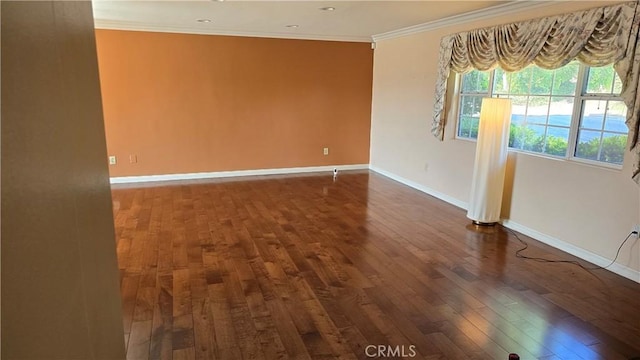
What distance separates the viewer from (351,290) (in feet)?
9.75

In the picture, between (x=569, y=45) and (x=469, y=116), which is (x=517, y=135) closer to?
(x=469, y=116)

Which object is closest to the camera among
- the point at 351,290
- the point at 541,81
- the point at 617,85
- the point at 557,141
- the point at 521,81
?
the point at 351,290

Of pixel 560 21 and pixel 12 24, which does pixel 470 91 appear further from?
pixel 12 24

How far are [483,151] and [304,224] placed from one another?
2048 millimetres

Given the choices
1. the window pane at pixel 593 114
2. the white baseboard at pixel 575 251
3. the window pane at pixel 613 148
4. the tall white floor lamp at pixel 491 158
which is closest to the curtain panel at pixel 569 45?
the window pane at pixel 613 148

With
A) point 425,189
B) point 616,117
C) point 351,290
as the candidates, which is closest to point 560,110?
point 616,117

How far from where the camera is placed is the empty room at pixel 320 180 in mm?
798

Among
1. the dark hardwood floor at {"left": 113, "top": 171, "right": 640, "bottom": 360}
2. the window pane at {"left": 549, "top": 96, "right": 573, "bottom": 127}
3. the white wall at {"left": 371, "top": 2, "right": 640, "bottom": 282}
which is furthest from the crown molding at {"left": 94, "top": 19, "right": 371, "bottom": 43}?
the window pane at {"left": 549, "top": 96, "right": 573, "bottom": 127}

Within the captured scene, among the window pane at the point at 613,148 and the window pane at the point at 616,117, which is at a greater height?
the window pane at the point at 616,117

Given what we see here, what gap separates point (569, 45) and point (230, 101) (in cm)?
466

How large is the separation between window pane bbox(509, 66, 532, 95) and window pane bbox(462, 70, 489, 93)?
41cm

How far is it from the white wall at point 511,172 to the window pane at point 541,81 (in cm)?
54

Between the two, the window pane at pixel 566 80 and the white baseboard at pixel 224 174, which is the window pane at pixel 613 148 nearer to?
the window pane at pixel 566 80

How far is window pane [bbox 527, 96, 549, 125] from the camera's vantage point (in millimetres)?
4004
